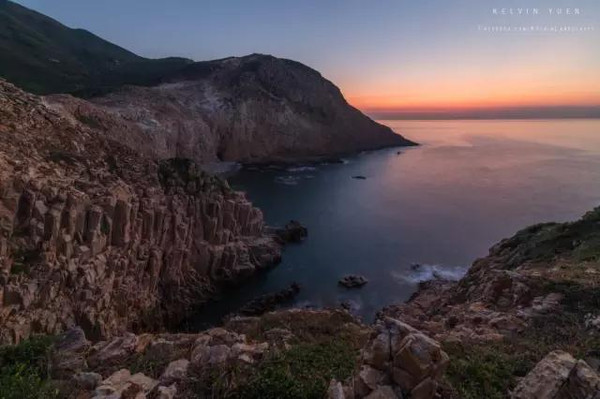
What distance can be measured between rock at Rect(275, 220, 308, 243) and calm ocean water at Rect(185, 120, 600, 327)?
131 cm

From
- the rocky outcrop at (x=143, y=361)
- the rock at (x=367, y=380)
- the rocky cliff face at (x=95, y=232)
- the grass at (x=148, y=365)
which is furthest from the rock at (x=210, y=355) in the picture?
the rocky cliff face at (x=95, y=232)

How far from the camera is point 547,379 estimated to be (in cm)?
796

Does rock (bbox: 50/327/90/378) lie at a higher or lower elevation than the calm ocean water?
higher

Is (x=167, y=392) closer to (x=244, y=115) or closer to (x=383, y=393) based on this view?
(x=383, y=393)

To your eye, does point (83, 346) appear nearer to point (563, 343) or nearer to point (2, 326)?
point (2, 326)

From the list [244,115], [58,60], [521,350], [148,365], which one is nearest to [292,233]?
[521,350]

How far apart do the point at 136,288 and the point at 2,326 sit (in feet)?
32.8

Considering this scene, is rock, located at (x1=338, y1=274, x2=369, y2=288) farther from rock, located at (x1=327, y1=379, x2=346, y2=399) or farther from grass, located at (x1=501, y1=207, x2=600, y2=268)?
rock, located at (x1=327, y1=379, x2=346, y2=399)

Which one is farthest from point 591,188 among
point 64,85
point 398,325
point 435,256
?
point 64,85

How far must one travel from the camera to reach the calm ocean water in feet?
127

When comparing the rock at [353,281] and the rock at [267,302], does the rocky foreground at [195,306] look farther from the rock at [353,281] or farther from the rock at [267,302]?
the rock at [353,281]

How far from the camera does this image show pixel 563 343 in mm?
12719

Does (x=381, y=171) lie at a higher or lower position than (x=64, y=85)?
lower

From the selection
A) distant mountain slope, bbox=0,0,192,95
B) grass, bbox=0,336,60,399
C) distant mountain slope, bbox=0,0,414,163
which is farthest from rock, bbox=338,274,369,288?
distant mountain slope, bbox=0,0,192,95
